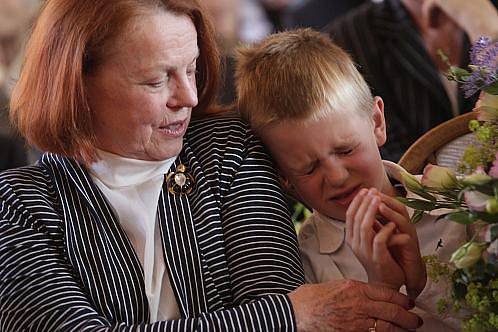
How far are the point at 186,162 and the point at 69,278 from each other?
291 millimetres

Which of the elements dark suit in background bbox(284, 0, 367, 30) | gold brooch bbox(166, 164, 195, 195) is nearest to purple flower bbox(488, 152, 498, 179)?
gold brooch bbox(166, 164, 195, 195)

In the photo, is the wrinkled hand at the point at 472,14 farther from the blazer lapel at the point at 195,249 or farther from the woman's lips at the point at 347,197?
the blazer lapel at the point at 195,249

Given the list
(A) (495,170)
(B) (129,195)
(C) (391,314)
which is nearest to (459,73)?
(A) (495,170)

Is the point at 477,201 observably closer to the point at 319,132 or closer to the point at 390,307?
the point at 390,307

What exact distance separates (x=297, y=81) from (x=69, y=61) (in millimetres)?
378

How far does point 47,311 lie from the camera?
1.53m

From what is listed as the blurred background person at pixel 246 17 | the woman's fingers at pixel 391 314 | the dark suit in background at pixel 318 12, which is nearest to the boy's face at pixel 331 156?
the woman's fingers at pixel 391 314

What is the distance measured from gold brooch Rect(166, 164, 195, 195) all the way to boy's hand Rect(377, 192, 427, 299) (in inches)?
14.1

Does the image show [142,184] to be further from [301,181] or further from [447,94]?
[447,94]

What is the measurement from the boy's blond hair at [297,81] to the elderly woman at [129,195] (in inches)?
3.0

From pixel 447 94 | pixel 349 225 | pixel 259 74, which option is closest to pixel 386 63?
pixel 447 94

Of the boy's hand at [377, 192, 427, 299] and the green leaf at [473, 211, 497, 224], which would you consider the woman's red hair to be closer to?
the boy's hand at [377, 192, 427, 299]

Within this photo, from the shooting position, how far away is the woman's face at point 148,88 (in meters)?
1.58

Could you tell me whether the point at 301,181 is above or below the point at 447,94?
above
